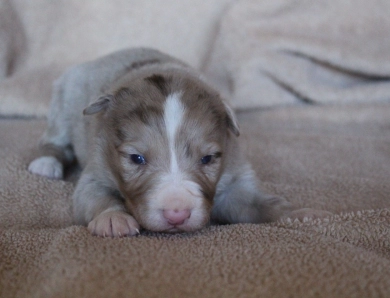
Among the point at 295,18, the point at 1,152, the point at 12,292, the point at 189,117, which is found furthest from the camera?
the point at 295,18

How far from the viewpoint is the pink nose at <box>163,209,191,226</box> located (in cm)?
189

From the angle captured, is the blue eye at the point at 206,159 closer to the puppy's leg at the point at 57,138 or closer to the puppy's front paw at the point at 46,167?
the puppy's front paw at the point at 46,167

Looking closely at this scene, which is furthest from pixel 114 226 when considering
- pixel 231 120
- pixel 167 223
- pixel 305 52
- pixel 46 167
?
pixel 305 52

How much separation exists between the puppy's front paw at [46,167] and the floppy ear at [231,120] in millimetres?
1218

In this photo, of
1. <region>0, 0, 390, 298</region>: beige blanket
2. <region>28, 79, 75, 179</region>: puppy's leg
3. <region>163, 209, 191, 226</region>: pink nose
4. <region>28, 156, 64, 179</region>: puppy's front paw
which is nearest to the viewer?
<region>0, 0, 390, 298</region>: beige blanket

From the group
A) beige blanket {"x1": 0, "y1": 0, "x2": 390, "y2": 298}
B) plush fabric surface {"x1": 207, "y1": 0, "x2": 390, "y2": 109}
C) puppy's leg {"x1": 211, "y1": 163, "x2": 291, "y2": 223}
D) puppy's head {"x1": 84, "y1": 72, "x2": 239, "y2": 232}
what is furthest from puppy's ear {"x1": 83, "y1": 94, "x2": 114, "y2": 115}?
plush fabric surface {"x1": 207, "y1": 0, "x2": 390, "y2": 109}

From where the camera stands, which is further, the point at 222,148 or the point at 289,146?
the point at 289,146

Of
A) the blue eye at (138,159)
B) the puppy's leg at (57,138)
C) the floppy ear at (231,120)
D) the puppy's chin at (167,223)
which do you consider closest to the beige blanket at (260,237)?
the puppy's chin at (167,223)

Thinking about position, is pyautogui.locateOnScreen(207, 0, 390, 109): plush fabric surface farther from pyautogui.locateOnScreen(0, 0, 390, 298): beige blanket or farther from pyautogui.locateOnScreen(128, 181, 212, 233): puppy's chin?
pyautogui.locateOnScreen(128, 181, 212, 233): puppy's chin

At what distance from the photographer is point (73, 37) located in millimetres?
5164

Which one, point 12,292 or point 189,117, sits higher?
point 189,117

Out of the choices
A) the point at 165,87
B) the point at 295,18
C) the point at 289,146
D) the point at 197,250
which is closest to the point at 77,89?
the point at 165,87

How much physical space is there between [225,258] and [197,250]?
140 millimetres

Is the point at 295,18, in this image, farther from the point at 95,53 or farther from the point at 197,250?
the point at 197,250
